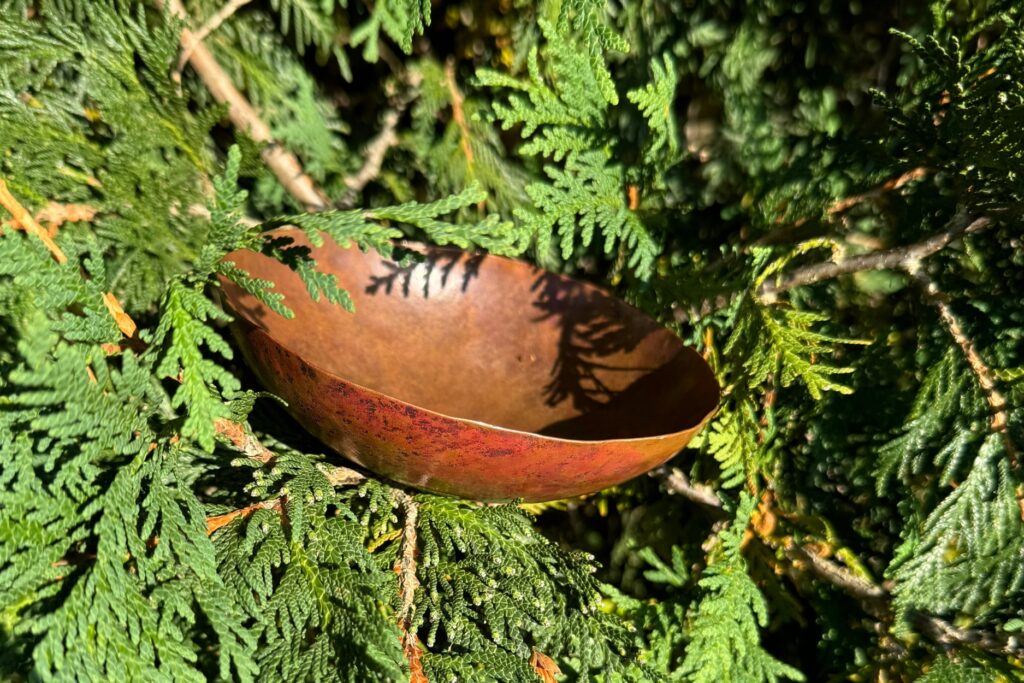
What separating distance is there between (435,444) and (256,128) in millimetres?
833

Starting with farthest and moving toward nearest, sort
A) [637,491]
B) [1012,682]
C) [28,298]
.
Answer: [637,491] < [1012,682] < [28,298]

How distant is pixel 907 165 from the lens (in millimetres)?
1041

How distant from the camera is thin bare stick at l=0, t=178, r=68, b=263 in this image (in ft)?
2.55

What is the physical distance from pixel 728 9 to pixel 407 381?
81cm

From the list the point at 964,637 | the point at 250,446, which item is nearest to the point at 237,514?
the point at 250,446

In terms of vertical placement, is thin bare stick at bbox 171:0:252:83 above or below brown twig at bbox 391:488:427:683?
above

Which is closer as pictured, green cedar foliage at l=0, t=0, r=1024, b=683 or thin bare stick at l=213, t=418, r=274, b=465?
green cedar foliage at l=0, t=0, r=1024, b=683

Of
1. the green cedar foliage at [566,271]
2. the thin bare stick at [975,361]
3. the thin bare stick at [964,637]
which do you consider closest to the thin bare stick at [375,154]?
the green cedar foliage at [566,271]

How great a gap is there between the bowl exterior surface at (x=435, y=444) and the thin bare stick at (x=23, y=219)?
0.59ft

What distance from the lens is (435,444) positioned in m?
0.76

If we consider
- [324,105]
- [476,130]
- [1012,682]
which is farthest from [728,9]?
[1012,682]

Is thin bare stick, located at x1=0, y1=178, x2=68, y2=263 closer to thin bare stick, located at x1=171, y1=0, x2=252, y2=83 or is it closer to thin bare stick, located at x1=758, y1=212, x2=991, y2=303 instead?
thin bare stick, located at x1=171, y1=0, x2=252, y2=83

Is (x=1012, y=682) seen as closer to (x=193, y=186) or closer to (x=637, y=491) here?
(x=637, y=491)

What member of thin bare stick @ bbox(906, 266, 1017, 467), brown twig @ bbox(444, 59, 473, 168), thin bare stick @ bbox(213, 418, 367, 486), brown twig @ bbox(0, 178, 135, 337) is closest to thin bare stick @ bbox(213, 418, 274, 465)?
thin bare stick @ bbox(213, 418, 367, 486)
